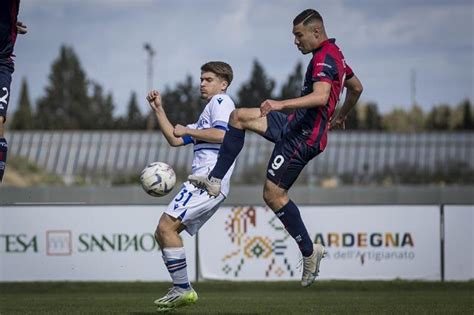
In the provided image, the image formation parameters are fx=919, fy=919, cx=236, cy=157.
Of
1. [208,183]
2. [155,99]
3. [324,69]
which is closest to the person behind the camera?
[324,69]

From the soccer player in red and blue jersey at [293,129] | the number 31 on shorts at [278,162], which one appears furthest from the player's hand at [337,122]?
the number 31 on shorts at [278,162]

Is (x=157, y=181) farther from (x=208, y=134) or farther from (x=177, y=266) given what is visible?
(x=177, y=266)

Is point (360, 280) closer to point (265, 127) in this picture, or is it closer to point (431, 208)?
point (431, 208)

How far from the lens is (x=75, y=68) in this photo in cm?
10475

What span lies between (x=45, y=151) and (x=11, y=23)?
47726 mm

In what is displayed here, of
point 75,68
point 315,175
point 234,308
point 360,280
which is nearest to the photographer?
point 234,308

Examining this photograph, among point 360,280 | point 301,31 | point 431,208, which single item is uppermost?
point 301,31

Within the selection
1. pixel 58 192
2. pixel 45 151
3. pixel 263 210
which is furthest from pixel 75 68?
pixel 263 210

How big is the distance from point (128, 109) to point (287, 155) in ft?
211

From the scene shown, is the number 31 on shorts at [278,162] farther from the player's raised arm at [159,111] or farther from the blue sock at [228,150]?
the player's raised arm at [159,111]

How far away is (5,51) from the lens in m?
9.86

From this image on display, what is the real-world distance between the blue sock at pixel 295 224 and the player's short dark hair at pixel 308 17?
1.85 m

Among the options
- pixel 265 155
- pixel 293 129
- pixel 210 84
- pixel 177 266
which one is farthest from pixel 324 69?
pixel 265 155

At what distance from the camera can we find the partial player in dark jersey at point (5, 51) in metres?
9.73
